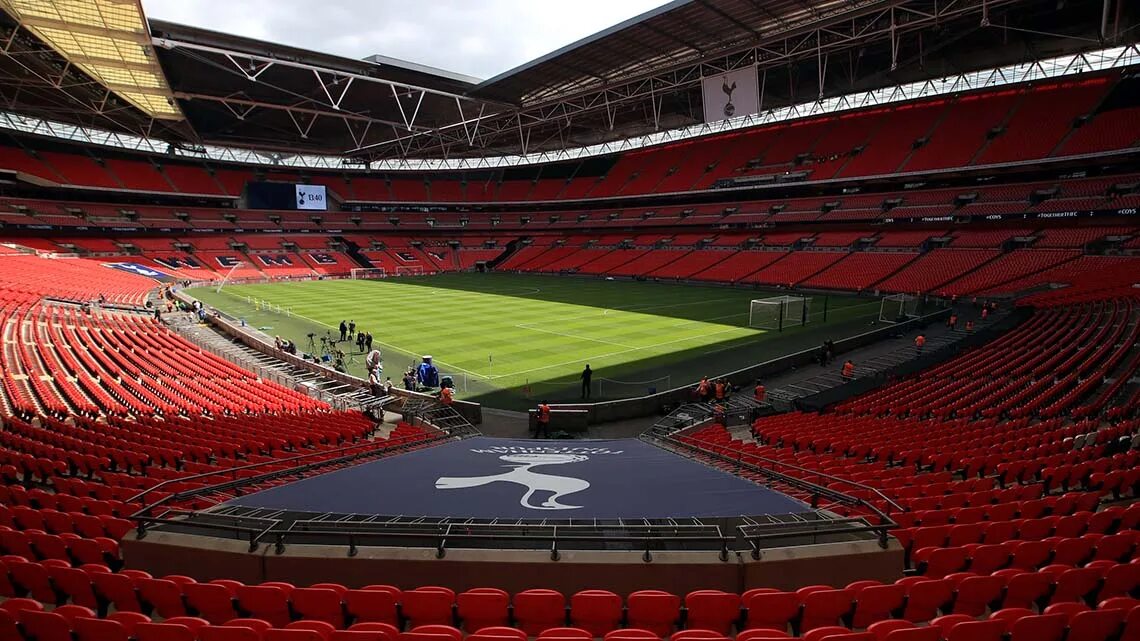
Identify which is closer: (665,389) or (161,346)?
(665,389)

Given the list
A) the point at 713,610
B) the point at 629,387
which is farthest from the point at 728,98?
the point at 713,610

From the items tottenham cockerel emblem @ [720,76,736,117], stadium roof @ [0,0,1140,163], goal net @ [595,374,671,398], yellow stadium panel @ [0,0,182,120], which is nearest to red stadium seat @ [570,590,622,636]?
goal net @ [595,374,671,398]

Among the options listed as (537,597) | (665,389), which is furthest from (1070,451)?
(665,389)

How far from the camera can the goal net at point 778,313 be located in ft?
107

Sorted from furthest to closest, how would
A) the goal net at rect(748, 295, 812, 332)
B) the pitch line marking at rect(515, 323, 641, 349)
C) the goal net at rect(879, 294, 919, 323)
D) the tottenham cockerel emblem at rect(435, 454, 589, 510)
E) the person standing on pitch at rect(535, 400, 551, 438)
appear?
the goal net at rect(748, 295, 812, 332)
the goal net at rect(879, 294, 919, 323)
the pitch line marking at rect(515, 323, 641, 349)
the person standing on pitch at rect(535, 400, 551, 438)
the tottenham cockerel emblem at rect(435, 454, 589, 510)

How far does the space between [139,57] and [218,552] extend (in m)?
37.9

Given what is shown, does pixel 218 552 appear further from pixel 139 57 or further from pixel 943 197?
pixel 943 197

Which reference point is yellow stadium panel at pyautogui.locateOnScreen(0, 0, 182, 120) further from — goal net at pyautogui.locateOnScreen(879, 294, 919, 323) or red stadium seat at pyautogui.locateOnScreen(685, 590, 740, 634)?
goal net at pyautogui.locateOnScreen(879, 294, 919, 323)

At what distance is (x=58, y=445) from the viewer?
10.0 metres

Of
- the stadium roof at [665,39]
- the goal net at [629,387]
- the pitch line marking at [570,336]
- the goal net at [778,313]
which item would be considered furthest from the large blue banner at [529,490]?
the stadium roof at [665,39]

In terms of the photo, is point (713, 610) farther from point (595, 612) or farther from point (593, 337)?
point (593, 337)

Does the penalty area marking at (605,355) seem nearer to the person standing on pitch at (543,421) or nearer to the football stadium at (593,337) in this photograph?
the football stadium at (593,337)

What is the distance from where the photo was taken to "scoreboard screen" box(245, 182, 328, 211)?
72250mm

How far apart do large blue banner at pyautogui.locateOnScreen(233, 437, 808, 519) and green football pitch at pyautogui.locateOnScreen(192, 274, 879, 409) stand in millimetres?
9630
